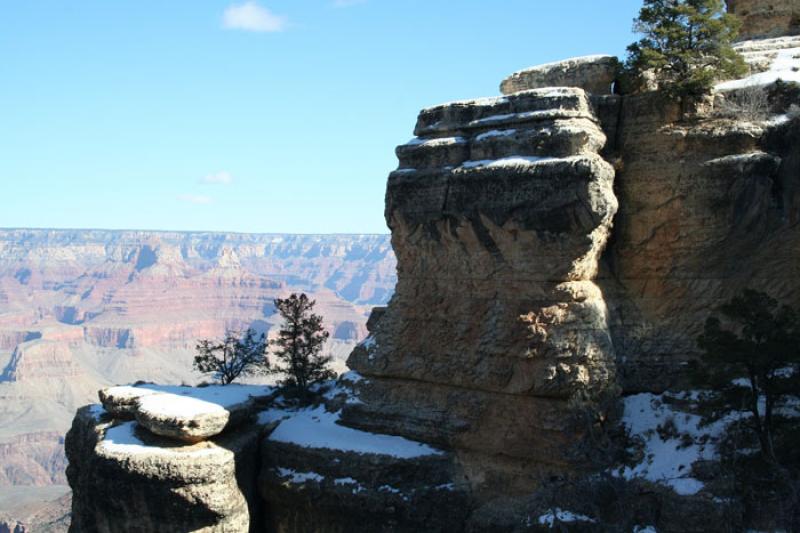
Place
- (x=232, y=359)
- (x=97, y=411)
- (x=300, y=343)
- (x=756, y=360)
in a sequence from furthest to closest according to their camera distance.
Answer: (x=232, y=359)
(x=300, y=343)
(x=97, y=411)
(x=756, y=360)

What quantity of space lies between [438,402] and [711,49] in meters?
14.7

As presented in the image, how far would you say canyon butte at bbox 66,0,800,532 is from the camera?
2525 cm

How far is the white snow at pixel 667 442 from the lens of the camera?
77.5ft

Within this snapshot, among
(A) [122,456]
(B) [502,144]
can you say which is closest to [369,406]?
(A) [122,456]

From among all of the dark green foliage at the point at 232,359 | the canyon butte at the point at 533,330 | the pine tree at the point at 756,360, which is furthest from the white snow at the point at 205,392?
the pine tree at the point at 756,360

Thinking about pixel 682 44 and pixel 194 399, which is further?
pixel 194 399

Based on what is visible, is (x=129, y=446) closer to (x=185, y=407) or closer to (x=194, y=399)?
(x=185, y=407)

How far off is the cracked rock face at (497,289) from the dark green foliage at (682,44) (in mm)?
2489

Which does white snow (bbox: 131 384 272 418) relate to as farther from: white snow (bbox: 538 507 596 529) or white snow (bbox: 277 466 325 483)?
white snow (bbox: 538 507 596 529)

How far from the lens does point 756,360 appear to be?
2133 cm

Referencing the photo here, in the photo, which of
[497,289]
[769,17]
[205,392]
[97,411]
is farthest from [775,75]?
[97,411]

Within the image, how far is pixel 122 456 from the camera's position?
27.5 metres

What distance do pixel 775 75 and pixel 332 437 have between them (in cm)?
1914

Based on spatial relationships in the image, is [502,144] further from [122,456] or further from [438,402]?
[122,456]
